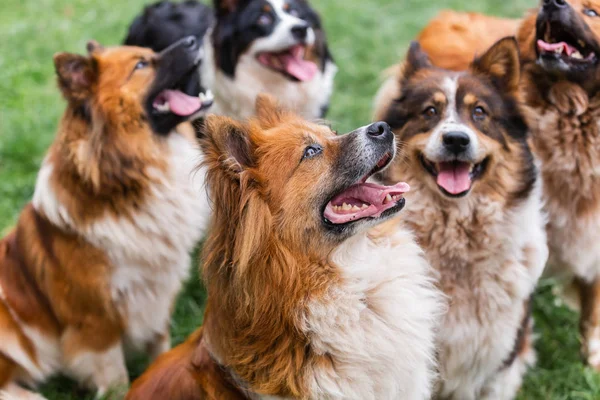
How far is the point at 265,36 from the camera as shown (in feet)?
17.2

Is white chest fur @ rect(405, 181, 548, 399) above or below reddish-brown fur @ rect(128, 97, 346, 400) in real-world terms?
below

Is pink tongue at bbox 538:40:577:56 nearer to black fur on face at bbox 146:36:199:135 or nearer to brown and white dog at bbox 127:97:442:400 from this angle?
brown and white dog at bbox 127:97:442:400

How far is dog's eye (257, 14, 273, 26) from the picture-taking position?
5242 mm

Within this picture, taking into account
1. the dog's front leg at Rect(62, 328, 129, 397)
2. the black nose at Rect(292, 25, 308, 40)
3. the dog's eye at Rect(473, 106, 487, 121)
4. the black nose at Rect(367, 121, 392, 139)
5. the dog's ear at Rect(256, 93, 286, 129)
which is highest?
the dog's ear at Rect(256, 93, 286, 129)

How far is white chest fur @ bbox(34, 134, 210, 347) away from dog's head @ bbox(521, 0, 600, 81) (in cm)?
215

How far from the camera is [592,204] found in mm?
3953

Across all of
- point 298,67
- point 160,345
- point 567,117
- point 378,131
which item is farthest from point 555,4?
point 160,345

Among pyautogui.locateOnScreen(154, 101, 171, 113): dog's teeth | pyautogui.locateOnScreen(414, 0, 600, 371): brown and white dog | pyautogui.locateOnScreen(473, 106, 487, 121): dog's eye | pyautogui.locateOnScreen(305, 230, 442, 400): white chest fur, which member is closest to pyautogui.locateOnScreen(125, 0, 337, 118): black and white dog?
pyautogui.locateOnScreen(154, 101, 171, 113): dog's teeth

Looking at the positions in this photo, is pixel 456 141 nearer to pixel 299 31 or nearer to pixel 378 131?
pixel 378 131

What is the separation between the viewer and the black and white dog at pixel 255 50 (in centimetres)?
525

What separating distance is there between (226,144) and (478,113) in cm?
164

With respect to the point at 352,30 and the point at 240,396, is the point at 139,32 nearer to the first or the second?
the point at 240,396

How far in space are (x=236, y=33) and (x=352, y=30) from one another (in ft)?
14.6

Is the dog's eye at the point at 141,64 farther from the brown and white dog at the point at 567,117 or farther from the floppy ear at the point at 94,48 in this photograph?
the brown and white dog at the point at 567,117
